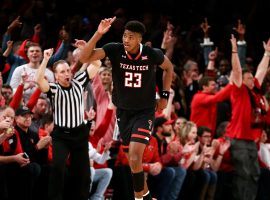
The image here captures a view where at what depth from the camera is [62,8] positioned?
55.9 ft

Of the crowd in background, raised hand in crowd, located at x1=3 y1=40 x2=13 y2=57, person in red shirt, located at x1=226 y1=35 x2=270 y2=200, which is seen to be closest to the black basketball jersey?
the crowd in background

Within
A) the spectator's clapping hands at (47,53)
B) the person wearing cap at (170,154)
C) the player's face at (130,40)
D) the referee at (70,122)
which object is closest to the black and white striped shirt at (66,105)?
the referee at (70,122)

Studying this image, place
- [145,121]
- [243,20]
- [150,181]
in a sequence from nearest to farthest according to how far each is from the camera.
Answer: [145,121] < [150,181] < [243,20]

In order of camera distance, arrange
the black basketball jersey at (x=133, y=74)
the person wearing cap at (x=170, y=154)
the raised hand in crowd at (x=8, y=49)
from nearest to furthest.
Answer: the black basketball jersey at (x=133, y=74), the raised hand in crowd at (x=8, y=49), the person wearing cap at (x=170, y=154)

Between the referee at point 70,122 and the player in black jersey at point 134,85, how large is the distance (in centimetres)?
102

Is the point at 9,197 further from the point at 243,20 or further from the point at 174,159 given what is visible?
the point at 243,20

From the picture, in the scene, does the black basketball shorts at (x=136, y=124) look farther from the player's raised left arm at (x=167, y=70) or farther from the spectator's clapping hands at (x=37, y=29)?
the spectator's clapping hands at (x=37, y=29)

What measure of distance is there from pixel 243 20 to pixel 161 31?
10.7ft

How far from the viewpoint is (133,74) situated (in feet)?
33.7

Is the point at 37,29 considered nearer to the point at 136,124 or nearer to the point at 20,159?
the point at 20,159

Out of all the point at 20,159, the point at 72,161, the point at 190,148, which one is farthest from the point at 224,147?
the point at 20,159

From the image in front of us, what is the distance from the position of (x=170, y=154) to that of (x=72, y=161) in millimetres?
2019

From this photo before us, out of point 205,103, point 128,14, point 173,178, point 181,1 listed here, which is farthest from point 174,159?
point 181,1

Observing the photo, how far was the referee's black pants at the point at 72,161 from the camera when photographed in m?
11.0
